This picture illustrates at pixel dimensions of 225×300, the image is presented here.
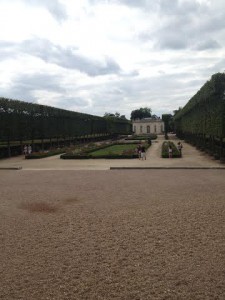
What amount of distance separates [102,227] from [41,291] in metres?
3.23

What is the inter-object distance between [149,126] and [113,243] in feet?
409

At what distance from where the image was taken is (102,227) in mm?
8148

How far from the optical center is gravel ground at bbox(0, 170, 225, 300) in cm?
510

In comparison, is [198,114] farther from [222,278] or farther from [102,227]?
[222,278]

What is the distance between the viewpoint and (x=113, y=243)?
7016 millimetres

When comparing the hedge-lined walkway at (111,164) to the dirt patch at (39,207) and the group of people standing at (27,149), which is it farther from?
the dirt patch at (39,207)

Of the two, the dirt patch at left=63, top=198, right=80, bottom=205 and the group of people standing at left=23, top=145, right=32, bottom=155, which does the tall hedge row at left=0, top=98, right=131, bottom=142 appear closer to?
the group of people standing at left=23, top=145, right=32, bottom=155

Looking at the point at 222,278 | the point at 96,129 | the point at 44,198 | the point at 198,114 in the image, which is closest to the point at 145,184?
the point at 44,198

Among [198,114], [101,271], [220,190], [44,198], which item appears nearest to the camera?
[101,271]

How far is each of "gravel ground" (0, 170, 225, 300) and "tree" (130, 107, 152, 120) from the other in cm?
14693

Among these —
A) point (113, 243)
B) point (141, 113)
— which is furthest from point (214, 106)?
point (141, 113)

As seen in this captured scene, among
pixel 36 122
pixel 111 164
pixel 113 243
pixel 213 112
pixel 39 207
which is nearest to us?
pixel 113 243

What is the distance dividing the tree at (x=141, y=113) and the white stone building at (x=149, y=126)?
27725 millimetres

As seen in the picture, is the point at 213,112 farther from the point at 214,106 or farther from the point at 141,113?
the point at 141,113
